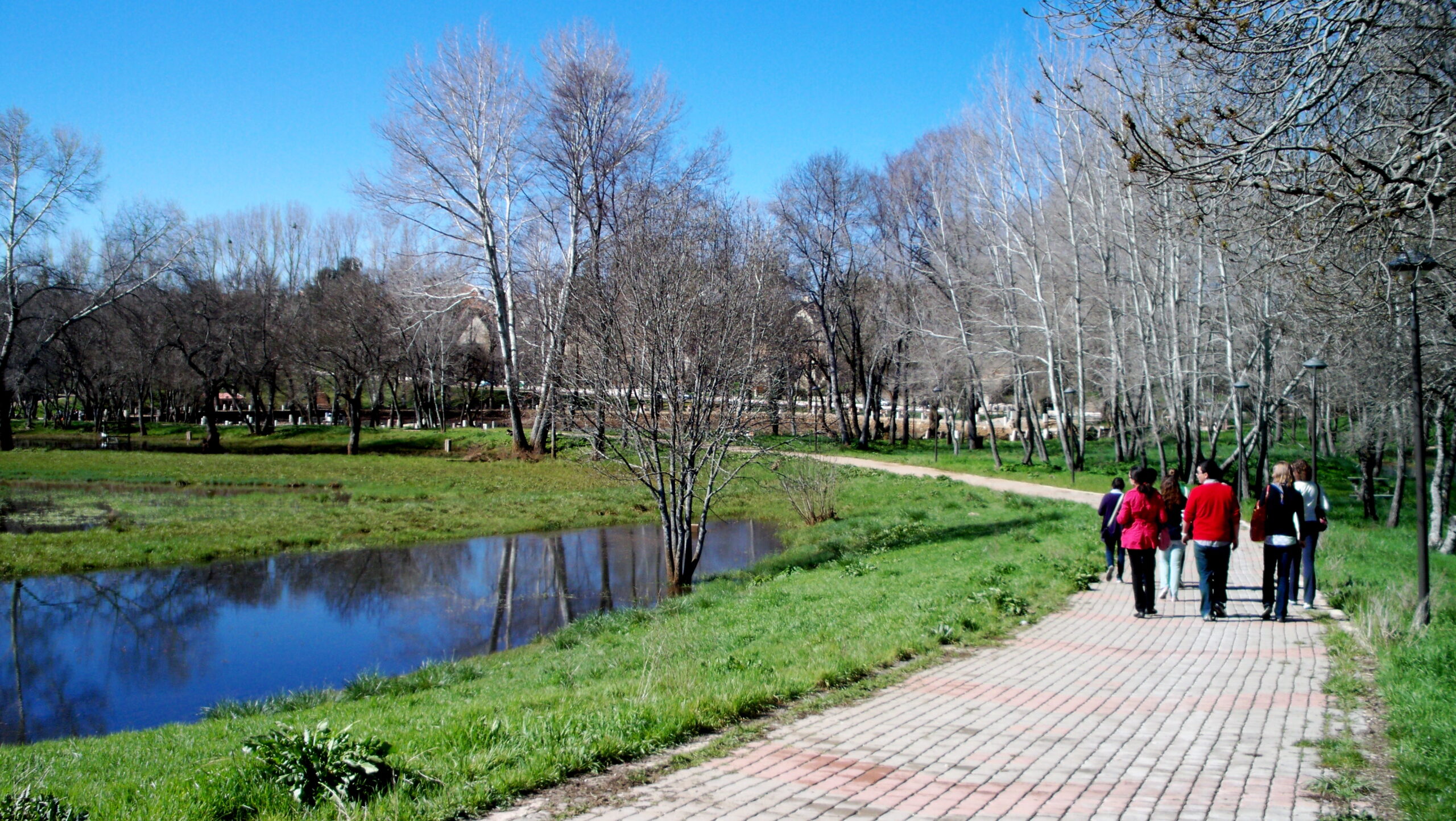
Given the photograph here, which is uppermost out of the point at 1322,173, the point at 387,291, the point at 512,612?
the point at 387,291

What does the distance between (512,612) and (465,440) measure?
3063 cm

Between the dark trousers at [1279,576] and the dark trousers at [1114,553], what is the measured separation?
111 inches

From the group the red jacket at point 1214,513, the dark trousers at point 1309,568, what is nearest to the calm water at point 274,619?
the red jacket at point 1214,513

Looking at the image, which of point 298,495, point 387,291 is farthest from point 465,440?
point 298,495

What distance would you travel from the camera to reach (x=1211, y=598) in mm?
10320

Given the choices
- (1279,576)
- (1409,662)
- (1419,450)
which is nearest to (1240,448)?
(1279,576)

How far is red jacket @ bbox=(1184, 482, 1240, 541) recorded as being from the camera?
9.86 metres

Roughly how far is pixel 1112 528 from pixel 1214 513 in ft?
9.68

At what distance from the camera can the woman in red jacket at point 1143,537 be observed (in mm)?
10297

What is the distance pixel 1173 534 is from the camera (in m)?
11.2

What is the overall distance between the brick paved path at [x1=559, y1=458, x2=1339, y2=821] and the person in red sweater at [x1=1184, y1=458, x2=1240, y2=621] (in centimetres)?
119

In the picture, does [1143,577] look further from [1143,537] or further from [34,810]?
[34,810]

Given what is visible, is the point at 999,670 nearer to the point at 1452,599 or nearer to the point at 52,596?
the point at 1452,599

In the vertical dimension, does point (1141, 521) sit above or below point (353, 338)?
below
